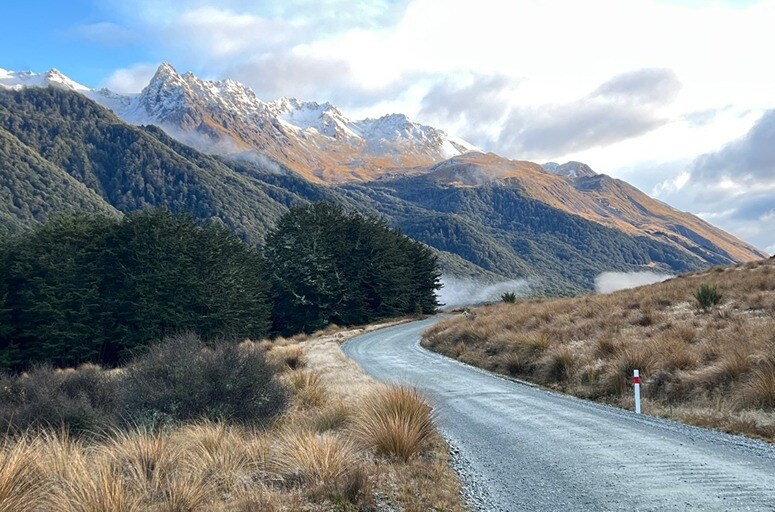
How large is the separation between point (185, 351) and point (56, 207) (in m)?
222

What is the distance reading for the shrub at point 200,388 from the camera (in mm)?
9656

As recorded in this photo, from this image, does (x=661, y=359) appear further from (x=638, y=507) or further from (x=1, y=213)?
(x=1, y=213)

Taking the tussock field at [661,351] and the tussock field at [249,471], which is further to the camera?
the tussock field at [661,351]

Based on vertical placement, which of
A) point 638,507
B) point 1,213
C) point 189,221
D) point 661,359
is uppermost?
point 1,213

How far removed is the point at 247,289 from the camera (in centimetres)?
5256

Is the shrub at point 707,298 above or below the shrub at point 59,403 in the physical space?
above

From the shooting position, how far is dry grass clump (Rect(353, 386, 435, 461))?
24.1 feet

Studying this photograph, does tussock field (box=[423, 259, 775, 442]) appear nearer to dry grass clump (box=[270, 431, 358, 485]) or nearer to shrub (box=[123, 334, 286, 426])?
dry grass clump (box=[270, 431, 358, 485])

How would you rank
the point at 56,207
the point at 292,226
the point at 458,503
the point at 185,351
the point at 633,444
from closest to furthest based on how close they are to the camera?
the point at 458,503
the point at 633,444
the point at 185,351
the point at 292,226
the point at 56,207

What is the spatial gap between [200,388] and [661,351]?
11.3m

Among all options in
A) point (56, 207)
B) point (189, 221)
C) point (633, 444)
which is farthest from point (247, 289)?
point (56, 207)

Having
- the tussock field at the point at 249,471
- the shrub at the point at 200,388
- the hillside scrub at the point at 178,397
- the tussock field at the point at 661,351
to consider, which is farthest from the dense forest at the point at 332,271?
the tussock field at the point at 249,471

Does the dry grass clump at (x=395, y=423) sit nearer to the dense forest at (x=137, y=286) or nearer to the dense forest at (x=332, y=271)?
the dense forest at (x=137, y=286)

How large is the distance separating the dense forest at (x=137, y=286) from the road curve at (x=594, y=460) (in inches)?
1096
